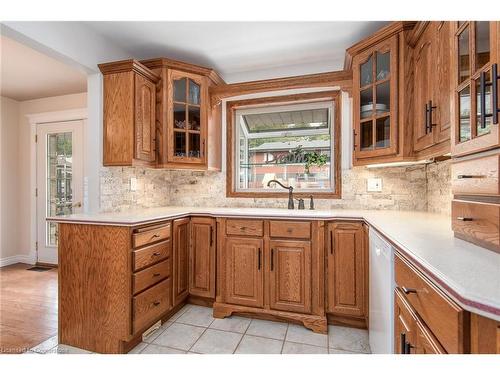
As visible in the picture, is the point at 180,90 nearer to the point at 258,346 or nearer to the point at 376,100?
the point at 376,100

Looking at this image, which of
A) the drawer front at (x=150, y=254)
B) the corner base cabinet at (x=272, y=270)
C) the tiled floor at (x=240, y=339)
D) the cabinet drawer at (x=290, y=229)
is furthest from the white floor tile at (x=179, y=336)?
the cabinet drawer at (x=290, y=229)

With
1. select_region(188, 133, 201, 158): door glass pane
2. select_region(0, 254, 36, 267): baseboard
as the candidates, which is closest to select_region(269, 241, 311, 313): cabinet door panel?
select_region(188, 133, 201, 158): door glass pane

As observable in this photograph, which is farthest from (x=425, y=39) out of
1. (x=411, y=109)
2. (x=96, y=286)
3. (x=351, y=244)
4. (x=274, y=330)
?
(x=96, y=286)

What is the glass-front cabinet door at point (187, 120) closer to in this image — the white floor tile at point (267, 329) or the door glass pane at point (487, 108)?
the white floor tile at point (267, 329)

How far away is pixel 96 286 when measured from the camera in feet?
5.92

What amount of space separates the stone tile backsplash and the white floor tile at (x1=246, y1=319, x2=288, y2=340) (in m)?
1.16

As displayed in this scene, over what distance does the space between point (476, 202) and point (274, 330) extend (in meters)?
1.68

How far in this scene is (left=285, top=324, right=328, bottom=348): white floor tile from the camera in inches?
75.2

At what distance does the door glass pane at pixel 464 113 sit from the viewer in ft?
3.45

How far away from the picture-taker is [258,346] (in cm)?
186

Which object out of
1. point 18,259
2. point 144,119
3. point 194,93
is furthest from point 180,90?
point 18,259

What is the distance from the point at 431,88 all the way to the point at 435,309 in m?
1.42

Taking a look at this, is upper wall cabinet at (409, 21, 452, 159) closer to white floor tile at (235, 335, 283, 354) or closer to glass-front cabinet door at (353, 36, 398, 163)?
glass-front cabinet door at (353, 36, 398, 163)

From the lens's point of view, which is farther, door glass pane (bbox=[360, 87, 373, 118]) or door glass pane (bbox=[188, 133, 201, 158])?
door glass pane (bbox=[188, 133, 201, 158])
